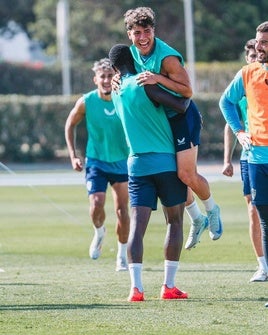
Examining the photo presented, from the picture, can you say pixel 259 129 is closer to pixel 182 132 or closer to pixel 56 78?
pixel 182 132

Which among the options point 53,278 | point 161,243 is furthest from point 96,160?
point 161,243

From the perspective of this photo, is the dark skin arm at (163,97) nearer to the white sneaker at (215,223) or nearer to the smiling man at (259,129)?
the smiling man at (259,129)

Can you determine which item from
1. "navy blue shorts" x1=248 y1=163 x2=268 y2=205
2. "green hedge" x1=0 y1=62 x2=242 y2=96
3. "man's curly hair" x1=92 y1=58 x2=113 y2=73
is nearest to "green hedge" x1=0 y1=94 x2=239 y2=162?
"green hedge" x1=0 y1=62 x2=242 y2=96

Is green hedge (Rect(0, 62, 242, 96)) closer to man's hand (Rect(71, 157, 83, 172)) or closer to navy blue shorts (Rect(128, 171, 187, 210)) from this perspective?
man's hand (Rect(71, 157, 83, 172))

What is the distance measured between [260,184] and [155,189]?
1.04 metres

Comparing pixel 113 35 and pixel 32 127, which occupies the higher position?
pixel 113 35

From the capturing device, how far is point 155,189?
408 inches

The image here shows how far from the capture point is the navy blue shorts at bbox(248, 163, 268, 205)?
9.65 m

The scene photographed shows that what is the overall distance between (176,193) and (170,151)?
0.35 meters

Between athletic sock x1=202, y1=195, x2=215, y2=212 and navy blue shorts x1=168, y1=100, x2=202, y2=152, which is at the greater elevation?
navy blue shorts x1=168, y1=100, x2=202, y2=152

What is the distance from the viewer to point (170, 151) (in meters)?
10.3

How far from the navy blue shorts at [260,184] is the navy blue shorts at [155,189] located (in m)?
0.81

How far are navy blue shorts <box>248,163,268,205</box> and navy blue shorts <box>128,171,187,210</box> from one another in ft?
2.65

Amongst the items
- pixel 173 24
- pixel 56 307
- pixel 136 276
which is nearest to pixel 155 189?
pixel 136 276
